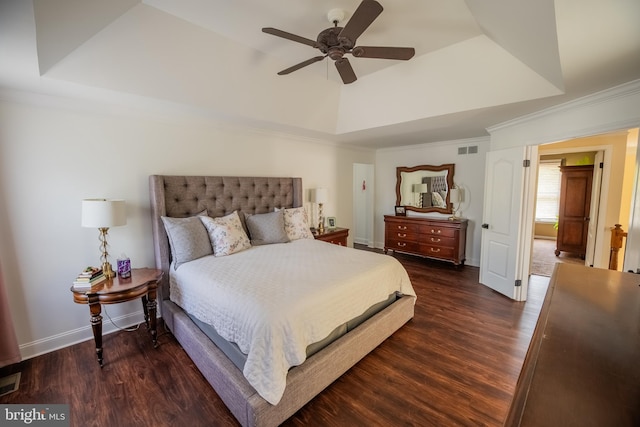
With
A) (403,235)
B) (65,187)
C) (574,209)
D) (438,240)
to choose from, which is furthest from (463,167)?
(65,187)

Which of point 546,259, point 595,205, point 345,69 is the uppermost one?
point 345,69

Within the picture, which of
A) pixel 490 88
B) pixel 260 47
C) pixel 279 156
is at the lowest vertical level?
pixel 279 156

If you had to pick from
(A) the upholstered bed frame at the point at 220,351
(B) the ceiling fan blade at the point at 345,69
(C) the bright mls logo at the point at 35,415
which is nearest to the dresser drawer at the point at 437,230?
(A) the upholstered bed frame at the point at 220,351

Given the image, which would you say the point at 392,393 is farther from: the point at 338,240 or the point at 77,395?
the point at 338,240

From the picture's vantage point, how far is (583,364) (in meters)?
0.80

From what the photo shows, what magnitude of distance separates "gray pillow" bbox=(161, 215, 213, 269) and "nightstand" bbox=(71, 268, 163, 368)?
247 millimetres

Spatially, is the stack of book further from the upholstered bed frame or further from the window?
the window

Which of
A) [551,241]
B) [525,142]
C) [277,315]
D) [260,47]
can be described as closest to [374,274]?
[277,315]

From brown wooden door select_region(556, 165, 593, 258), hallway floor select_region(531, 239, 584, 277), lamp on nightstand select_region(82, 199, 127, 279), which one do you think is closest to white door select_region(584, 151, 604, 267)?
hallway floor select_region(531, 239, 584, 277)

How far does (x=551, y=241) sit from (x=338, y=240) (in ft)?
19.4

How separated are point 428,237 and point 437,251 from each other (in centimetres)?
29

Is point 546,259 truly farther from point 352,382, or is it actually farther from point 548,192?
point 352,382

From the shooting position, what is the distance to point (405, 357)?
88.0 inches

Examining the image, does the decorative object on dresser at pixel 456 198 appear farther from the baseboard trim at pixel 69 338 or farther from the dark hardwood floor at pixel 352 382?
the baseboard trim at pixel 69 338
